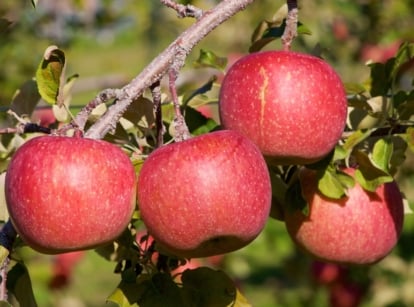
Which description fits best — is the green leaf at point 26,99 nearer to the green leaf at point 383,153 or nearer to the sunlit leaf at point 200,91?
the sunlit leaf at point 200,91

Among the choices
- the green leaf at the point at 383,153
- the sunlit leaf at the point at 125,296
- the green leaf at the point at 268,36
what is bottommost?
the sunlit leaf at the point at 125,296

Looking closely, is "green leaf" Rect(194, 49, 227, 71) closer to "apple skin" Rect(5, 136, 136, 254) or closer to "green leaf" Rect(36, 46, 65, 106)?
"green leaf" Rect(36, 46, 65, 106)

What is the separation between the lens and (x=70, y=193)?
1.07 metres

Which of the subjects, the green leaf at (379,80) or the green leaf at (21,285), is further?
the green leaf at (379,80)

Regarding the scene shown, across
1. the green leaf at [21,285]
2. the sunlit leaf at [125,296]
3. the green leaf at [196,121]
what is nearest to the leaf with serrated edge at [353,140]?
the green leaf at [196,121]

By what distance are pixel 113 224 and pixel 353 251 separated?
47 centimetres

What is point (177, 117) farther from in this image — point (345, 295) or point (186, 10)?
point (345, 295)

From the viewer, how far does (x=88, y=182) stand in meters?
1.07

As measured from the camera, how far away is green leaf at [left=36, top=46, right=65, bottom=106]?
1.22 metres

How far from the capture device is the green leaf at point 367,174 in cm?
137

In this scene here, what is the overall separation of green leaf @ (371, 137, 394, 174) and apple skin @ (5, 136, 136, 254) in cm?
43

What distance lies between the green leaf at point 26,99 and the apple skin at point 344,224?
473mm

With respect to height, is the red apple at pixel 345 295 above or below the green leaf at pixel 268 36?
below

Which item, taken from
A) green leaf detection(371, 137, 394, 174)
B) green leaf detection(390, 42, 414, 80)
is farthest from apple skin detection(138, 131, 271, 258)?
green leaf detection(390, 42, 414, 80)
